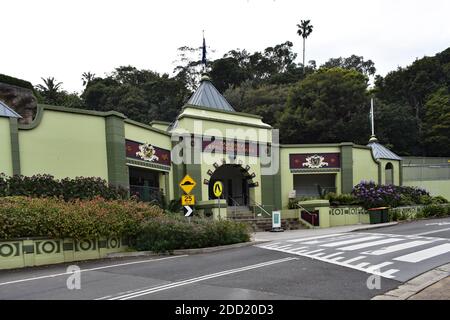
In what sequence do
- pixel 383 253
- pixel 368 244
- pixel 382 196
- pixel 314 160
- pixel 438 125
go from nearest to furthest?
pixel 383 253
pixel 368 244
pixel 382 196
pixel 314 160
pixel 438 125

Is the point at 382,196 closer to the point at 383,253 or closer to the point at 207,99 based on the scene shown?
the point at 207,99

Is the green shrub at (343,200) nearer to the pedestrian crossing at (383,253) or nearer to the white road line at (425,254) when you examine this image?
the pedestrian crossing at (383,253)

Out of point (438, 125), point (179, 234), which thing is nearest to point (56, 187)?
point (179, 234)

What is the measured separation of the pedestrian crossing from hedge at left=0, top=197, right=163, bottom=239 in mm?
4868

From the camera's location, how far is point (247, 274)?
9.72 meters

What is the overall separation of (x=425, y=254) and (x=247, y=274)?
5.80 m

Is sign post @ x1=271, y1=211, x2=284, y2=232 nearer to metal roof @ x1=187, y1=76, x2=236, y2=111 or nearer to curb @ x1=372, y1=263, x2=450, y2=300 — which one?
metal roof @ x1=187, y1=76, x2=236, y2=111

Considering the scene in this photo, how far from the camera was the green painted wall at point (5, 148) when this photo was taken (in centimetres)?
1565

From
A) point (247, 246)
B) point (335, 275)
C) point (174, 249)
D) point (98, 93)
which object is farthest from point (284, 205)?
point (98, 93)

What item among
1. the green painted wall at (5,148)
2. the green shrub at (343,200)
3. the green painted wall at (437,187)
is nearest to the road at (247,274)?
the green painted wall at (5,148)

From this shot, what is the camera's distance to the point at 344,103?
48719 mm

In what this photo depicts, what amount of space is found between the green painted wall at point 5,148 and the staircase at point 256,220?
12413 mm

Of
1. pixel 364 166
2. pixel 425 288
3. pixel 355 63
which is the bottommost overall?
pixel 425 288
